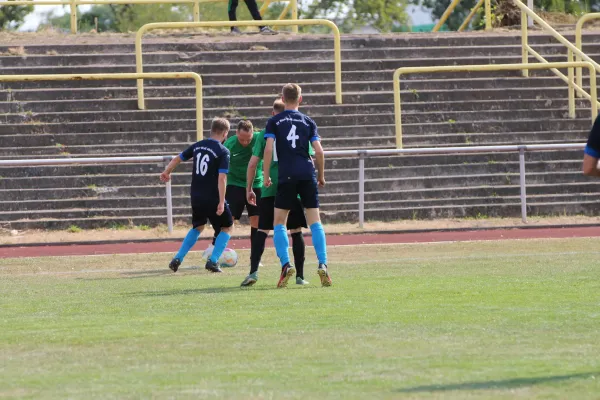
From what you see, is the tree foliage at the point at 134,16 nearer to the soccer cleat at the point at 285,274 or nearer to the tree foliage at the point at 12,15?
the tree foliage at the point at 12,15

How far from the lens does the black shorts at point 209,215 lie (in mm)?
13578

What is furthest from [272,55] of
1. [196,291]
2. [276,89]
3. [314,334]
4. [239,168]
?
[314,334]

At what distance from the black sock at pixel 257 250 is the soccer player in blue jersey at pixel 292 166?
0.37 metres

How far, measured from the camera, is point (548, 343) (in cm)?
736

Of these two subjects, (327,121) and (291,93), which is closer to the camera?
(291,93)

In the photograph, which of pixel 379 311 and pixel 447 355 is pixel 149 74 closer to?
pixel 379 311

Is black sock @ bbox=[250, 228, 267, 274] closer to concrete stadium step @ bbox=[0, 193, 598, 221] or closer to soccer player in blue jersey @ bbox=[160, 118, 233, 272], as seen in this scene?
soccer player in blue jersey @ bbox=[160, 118, 233, 272]

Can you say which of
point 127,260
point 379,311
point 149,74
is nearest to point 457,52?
point 149,74

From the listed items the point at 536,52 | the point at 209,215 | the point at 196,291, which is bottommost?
the point at 196,291

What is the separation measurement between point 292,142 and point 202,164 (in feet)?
7.67

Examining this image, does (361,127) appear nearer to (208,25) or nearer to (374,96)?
(374,96)

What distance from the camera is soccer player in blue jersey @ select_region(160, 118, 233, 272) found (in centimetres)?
1323

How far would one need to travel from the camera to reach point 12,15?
45938 mm

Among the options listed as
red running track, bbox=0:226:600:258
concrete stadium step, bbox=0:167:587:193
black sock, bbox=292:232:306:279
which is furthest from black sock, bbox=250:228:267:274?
concrete stadium step, bbox=0:167:587:193
